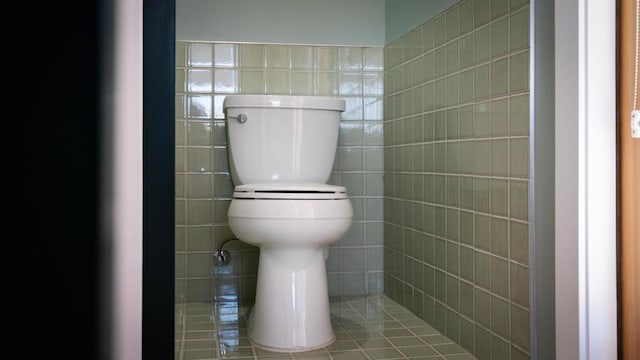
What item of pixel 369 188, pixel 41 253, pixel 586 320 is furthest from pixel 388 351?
pixel 41 253

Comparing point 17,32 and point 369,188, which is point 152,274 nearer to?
point 17,32

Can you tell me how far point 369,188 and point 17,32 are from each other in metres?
2.24

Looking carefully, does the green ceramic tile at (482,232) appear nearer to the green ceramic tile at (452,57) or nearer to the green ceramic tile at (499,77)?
the green ceramic tile at (499,77)

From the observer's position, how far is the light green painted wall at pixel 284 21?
8.25ft

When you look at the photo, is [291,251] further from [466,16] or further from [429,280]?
[466,16]

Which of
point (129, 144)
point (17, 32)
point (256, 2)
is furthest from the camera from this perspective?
point (256, 2)

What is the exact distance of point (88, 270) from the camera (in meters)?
0.62

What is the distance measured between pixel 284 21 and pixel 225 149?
0.60 metres

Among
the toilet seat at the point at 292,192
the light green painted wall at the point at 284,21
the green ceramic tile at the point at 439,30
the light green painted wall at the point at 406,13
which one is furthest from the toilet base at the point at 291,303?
the light green painted wall at the point at 284,21

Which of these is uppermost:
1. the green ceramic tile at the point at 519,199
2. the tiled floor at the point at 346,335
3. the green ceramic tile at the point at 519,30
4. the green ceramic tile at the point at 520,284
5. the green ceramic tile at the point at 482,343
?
the green ceramic tile at the point at 519,30

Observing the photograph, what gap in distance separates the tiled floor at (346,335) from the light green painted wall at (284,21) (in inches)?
43.4

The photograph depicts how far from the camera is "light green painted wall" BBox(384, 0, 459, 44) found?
7.02ft

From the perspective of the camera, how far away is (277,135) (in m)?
2.29

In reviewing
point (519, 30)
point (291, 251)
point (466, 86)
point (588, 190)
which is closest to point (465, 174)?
point (466, 86)
